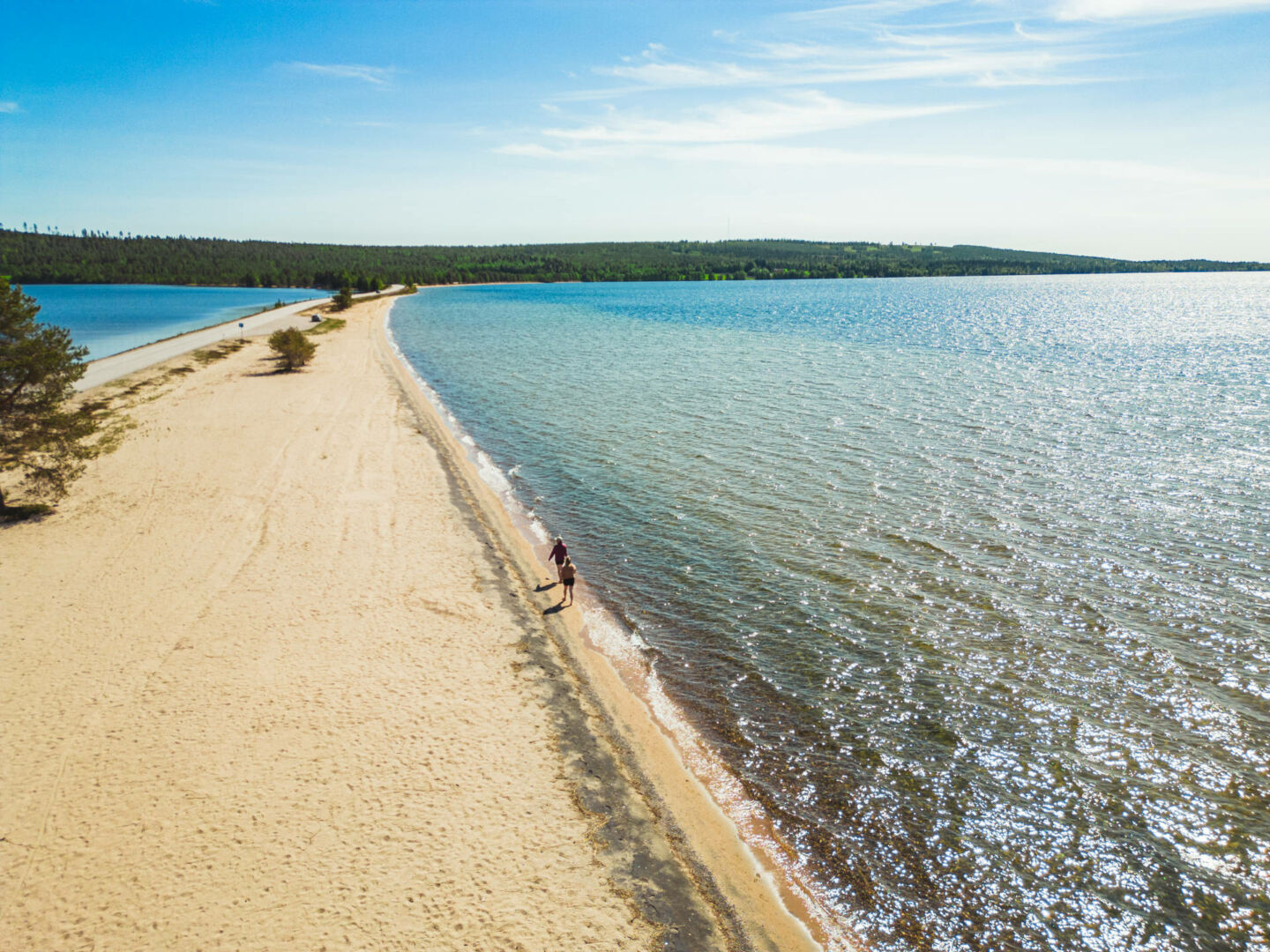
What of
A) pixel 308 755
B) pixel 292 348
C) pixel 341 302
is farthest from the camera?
pixel 341 302

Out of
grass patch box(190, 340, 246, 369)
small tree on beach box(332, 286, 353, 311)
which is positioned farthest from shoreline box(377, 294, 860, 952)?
small tree on beach box(332, 286, 353, 311)

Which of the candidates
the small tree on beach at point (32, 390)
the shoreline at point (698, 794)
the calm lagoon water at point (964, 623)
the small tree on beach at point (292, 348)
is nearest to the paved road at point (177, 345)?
the small tree on beach at point (292, 348)

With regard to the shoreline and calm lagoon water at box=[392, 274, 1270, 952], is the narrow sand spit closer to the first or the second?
the shoreline

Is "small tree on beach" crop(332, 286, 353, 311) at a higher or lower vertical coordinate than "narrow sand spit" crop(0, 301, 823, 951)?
higher

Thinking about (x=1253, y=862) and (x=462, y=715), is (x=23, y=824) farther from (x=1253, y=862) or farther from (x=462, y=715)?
(x=1253, y=862)

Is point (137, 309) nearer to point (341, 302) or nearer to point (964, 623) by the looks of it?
point (341, 302)

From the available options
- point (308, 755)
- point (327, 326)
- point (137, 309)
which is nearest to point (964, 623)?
point (308, 755)
